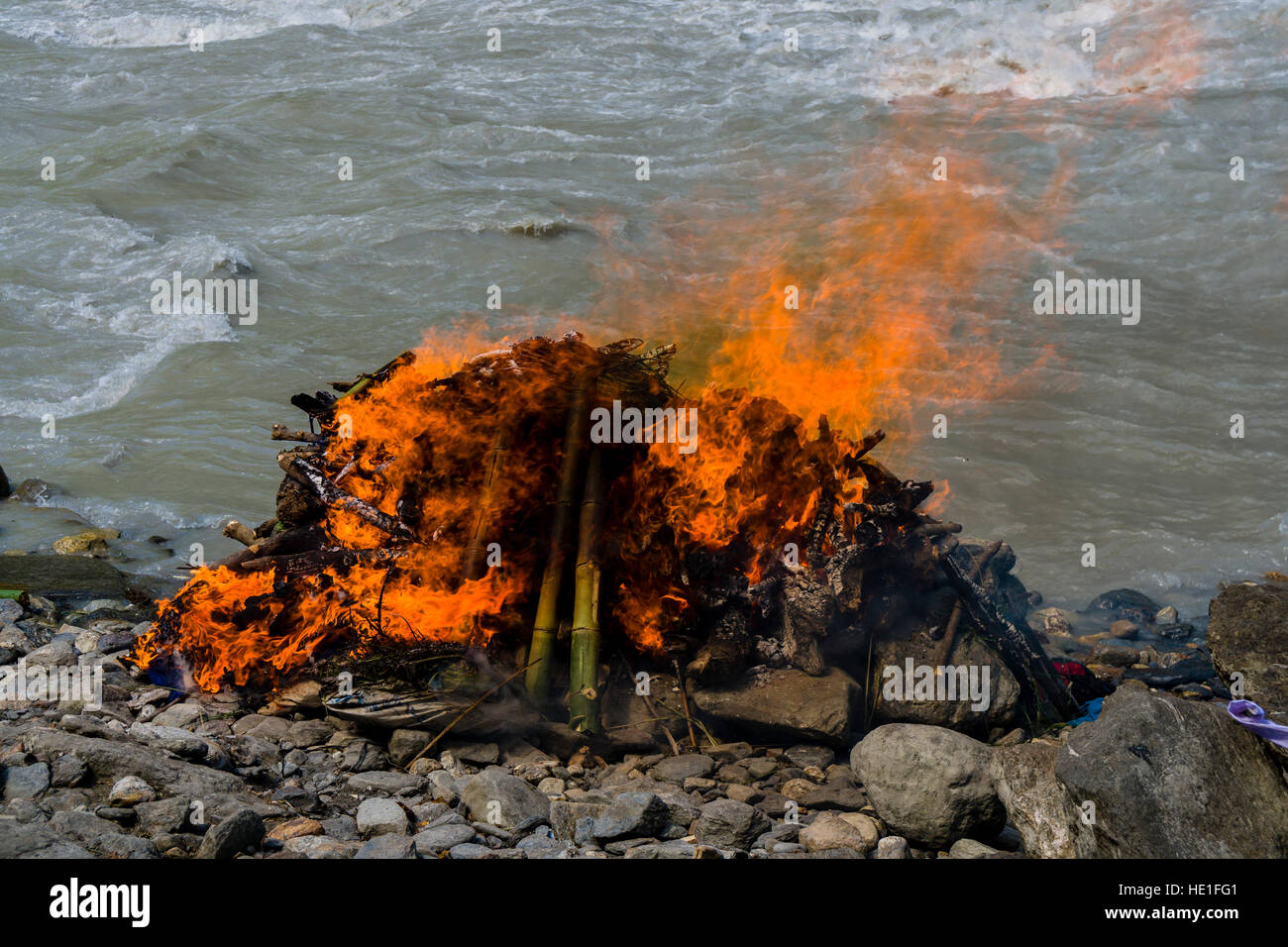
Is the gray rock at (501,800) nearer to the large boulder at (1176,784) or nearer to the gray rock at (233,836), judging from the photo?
the gray rock at (233,836)

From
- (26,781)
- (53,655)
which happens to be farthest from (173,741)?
(53,655)

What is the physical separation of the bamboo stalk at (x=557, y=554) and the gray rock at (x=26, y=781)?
8.84 feet

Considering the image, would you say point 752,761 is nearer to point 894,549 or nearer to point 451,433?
point 894,549

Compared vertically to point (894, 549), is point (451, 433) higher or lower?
higher

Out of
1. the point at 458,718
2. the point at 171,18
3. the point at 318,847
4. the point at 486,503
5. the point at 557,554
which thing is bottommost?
the point at 318,847

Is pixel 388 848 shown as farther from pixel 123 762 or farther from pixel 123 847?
pixel 123 762

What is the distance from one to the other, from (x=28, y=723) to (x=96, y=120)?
25.1 metres

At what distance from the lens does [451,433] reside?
7613 millimetres

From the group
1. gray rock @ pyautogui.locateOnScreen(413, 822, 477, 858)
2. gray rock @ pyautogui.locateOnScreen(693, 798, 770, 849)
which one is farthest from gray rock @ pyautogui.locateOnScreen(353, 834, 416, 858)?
gray rock @ pyautogui.locateOnScreen(693, 798, 770, 849)

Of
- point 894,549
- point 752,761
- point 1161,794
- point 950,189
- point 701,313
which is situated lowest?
point 752,761

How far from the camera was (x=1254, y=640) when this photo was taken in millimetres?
6133

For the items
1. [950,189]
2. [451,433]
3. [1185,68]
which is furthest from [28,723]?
[1185,68]

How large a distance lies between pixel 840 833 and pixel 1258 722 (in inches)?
74.0
